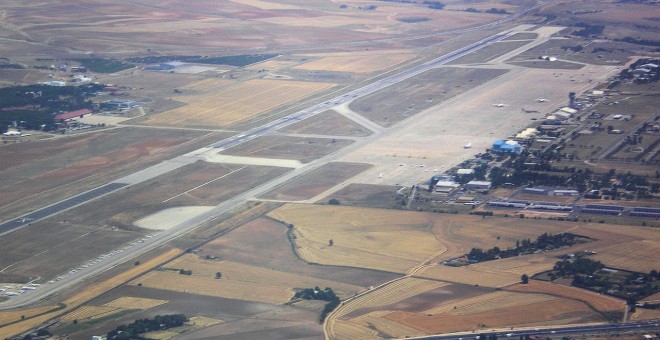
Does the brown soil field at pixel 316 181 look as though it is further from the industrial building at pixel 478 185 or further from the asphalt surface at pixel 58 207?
the asphalt surface at pixel 58 207

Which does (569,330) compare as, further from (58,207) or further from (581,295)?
(58,207)

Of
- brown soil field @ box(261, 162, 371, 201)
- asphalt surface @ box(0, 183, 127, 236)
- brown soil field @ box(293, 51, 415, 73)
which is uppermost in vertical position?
brown soil field @ box(293, 51, 415, 73)

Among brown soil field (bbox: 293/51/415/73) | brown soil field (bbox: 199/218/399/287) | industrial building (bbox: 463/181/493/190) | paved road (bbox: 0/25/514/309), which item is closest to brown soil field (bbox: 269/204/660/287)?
brown soil field (bbox: 199/218/399/287)

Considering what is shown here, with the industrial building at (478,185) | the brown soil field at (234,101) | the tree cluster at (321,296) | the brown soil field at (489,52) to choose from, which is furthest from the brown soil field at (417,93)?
the tree cluster at (321,296)

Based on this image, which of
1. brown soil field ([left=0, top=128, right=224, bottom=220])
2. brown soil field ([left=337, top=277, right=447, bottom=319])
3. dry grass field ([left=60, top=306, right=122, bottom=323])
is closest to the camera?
brown soil field ([left=337, top=277, right=447, bottom=319])

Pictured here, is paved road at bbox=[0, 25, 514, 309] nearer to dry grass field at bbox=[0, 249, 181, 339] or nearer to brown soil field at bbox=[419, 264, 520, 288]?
dry grass field at bbox=[0, 249, 181, 339]

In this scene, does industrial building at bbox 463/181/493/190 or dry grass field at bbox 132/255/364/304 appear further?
industrial building at bbox 463/181/493/190
